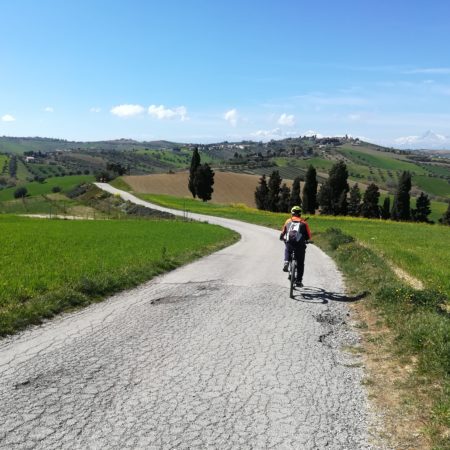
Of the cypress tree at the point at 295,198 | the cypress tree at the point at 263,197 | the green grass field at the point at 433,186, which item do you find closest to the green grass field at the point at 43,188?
the cypress tree at the point at 263,197

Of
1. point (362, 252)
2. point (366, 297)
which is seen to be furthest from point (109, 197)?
point (366, 297)

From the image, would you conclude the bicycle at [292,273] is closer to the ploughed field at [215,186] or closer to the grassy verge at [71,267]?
the grassy verge at [71,267]

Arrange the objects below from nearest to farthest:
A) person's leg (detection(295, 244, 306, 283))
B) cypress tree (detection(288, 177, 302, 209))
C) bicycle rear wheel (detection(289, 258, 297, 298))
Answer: bicycle rear wheel (detection(289, 258, 297, 298))
person's leg (detection(295, 244, 306, 283))
cypress tree (detection(288, 177, 302, 209))

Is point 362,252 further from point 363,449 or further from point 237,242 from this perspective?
point 363,449

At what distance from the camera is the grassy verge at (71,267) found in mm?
9953

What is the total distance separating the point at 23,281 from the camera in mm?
11914

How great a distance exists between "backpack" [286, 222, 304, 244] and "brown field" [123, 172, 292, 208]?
8578 centimetres

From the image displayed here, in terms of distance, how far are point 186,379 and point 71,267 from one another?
943cm

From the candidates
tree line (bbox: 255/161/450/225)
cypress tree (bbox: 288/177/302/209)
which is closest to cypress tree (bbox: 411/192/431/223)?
tree line (bbox: 255/161/450/225)

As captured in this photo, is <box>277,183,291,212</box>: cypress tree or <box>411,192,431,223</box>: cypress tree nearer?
<box>277,183,291,212</box>: cypress tree

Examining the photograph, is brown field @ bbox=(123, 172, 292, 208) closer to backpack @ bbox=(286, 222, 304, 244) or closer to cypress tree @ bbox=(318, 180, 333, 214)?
cypress tree @ bbox=(318, 180, 333, 214)

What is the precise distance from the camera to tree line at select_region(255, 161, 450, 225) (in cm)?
8625

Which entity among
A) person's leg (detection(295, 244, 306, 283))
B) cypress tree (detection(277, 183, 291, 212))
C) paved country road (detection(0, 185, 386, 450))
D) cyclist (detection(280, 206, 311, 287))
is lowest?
cypress tree (detection(277, 183, 291, 212))

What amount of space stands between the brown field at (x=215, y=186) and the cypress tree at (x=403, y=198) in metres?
33.2
